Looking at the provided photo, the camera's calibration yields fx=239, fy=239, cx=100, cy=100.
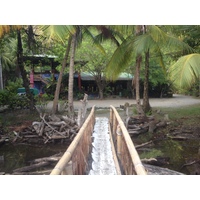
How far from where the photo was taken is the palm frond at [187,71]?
9.11ft

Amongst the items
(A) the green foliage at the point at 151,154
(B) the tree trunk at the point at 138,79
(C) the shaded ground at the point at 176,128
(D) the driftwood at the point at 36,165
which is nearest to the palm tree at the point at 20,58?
(C) the shaded ground at the point at 176,128

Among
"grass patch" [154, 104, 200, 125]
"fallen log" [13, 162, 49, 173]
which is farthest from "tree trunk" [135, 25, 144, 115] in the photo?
"fallen log" [13, 162, 49, 173]

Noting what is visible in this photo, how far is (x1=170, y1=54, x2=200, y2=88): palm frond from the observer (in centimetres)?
278

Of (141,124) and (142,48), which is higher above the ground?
(142,48)

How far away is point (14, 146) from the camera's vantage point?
4.36 meters

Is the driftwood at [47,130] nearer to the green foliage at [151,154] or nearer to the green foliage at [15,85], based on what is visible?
the green foliage at [15,85]

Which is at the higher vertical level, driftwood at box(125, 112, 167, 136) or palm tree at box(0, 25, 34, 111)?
palm tree at box(0, 25, 34, 111)

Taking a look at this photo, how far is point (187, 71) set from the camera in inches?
110

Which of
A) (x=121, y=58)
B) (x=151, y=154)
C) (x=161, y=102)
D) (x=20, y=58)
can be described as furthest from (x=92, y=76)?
(x=20, y=58)

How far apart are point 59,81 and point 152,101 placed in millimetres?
1412

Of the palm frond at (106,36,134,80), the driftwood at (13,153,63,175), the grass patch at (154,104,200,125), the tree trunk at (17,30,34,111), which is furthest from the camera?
the palm frond at (106,36,134,80)

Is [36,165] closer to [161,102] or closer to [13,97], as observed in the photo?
[13,97]

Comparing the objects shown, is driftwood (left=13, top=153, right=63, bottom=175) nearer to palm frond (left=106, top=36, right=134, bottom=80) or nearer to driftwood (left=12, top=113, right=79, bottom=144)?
driftwood (left=12, top=113, right=79, bottom=144)
